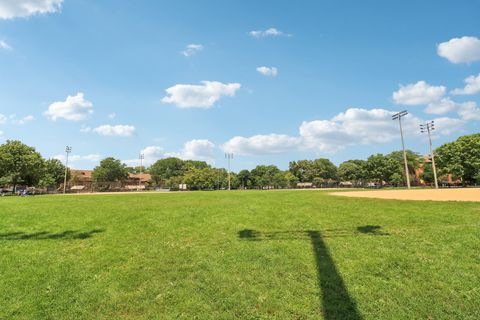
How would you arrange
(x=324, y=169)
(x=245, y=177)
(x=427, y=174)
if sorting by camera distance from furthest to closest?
(x=324, y=169) < (x=245, y=177) < (x=427, y=174)

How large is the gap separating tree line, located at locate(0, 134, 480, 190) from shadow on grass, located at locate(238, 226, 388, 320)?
73.0 metres

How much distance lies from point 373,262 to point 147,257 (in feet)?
23.1

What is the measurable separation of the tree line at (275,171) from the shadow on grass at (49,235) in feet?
216

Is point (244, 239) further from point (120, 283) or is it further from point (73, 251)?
point (73, 251)

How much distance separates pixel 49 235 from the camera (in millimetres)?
12797

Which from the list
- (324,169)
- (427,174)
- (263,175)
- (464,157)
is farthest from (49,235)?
(324,169)

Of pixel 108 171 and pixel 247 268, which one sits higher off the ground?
pixel 108 171

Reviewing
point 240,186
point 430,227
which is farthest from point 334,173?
point 430,227

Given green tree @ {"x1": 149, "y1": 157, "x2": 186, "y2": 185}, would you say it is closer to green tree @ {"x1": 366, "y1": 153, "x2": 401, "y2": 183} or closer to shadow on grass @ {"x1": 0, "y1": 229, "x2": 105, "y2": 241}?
green tree @ {"x1": 366, "y1": 153, "x2": 401, "y2": 183}

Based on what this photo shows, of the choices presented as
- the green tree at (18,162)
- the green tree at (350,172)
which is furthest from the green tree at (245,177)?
the green tree at (18,162)

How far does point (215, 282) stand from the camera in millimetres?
8375

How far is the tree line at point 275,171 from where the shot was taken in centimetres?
6912

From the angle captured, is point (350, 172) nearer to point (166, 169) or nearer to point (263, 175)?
point (263, 175)

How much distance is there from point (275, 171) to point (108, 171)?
2824 inches
